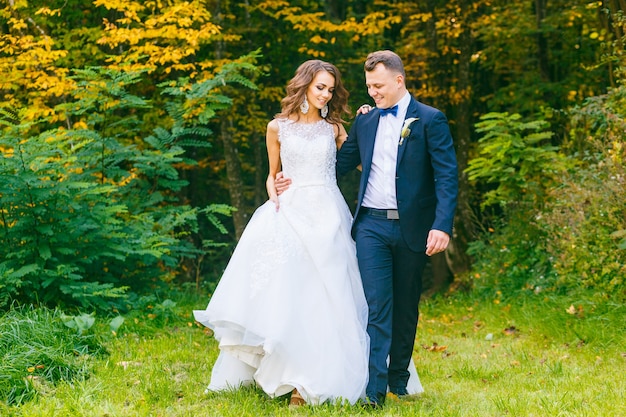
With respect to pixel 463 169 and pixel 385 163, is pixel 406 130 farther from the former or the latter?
pixel 463 169

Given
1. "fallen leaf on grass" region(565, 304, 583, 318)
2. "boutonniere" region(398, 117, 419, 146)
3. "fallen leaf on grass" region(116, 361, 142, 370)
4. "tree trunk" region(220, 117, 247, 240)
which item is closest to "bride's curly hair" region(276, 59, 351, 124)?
"boutonniere" region(398, 117, 419, 146)

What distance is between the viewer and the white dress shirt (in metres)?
5.02

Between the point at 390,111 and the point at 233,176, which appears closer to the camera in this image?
the point at 390,111

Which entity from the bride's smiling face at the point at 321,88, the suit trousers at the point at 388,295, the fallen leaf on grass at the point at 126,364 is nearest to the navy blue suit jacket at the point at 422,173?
the suit trousers at the point at 388,295

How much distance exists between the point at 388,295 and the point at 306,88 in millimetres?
1527

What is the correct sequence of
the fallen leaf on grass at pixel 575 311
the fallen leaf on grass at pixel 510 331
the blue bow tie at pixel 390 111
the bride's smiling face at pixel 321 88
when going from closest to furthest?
the blue bow tie at pixel 390 111 → the bride's smiling face at pixel 321 88 → the fallen leaf on grass at pixel 575 311 → the fallen leaf on grass at pixel 510 331

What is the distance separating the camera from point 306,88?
530 centimetres

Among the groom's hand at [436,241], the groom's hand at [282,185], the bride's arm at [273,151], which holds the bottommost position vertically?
the groom's hand at [436,241]

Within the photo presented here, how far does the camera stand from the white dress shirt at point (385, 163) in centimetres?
502

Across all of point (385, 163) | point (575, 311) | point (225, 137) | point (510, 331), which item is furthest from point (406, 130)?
point (225, 137)

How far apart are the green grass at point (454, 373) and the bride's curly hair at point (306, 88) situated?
196cm

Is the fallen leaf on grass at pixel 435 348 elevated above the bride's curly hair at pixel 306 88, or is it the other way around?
the bride's curly hair at pixel 306 88

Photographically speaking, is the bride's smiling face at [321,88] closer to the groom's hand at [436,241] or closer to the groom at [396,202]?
the groom at [396,202]

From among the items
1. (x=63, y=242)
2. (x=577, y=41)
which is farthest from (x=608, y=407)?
(x=577, y=41)
